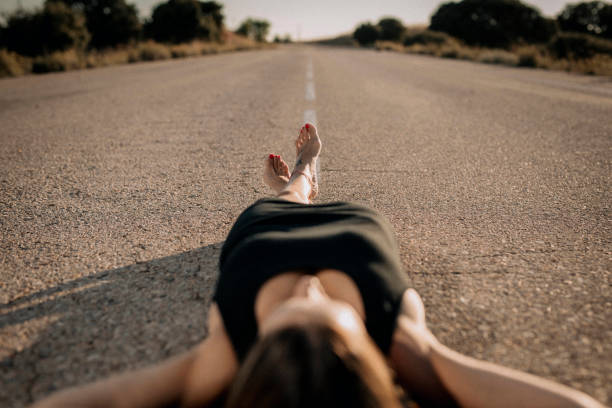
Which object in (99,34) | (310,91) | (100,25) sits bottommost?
(310,91)

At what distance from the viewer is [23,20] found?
17969 mm

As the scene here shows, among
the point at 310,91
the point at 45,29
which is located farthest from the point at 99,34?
the point at 310,91

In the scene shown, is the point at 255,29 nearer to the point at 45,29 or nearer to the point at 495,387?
the point at 45,29

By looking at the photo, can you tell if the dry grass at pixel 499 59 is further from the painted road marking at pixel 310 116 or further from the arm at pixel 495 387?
the arm at pixel 495 387

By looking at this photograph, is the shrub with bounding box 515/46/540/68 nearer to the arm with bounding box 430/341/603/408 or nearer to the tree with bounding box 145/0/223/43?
the arm with bounding box 430/341/603/408

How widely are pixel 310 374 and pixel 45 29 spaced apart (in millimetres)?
23453

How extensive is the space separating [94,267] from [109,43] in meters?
36.9

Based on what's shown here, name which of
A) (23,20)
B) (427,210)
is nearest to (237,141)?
(427,210)

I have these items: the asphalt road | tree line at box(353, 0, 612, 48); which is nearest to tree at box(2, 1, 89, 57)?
the asphalt road

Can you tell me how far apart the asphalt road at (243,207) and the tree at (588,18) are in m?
60.4

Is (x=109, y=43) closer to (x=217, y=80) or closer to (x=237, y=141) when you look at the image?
(x=217, y=80)

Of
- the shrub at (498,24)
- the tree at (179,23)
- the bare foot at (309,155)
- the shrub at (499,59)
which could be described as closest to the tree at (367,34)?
the shrub at (498,24)

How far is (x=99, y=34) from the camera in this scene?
1214 inches

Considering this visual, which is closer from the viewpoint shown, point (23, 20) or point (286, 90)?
point (286, 90)
